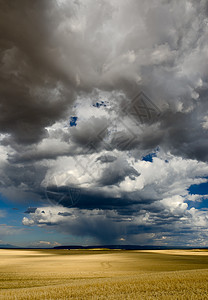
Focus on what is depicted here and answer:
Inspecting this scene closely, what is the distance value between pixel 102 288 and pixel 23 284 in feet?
47.5

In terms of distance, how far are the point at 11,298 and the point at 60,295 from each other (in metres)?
3.93

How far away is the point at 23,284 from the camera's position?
31594mm

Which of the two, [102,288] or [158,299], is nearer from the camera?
[158,299]

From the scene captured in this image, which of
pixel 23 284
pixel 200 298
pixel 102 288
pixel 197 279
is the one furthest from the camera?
pixel 23 284

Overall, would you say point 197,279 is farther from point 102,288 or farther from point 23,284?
point 23,284

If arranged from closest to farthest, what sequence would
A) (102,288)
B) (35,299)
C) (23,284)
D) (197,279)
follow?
1. (35,299)
2. (102,288)
3. (197,279)
4. (23,284)

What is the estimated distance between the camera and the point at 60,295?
20.5 m

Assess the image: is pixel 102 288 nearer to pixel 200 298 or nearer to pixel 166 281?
pixel 166 281

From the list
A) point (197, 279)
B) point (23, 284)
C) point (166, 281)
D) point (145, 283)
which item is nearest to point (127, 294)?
point (145, 283)

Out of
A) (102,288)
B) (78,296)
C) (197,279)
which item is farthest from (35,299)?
(197,279)

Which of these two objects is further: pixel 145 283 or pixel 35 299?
pixel 145 283

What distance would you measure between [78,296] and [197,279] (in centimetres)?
1185

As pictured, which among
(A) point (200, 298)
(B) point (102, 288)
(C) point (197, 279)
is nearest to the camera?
(A) point (200, 298)

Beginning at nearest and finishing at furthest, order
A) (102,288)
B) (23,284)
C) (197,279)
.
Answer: (102,288), (197,279), (23,284)
